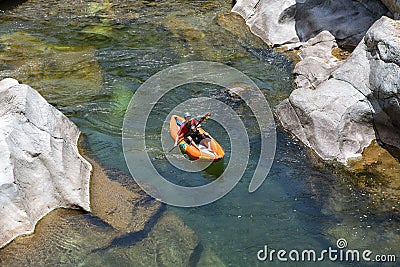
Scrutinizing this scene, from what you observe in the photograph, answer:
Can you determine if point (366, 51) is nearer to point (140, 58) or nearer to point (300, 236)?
point (300, 236)

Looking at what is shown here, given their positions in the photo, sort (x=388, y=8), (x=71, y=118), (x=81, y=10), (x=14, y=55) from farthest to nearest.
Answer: (x=81, y=10)
(x=14, y=55)
(x=388, y=8)
(x=71, y=118)

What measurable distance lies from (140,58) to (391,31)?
744 cm

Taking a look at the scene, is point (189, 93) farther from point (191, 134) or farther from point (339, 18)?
point (339, 18)

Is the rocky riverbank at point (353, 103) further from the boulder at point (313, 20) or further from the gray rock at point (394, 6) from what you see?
→ the boulder at point (313, 20)

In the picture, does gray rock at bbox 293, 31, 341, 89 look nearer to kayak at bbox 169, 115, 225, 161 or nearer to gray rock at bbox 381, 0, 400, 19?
gray rock at bbox 381, 0, 400, 19

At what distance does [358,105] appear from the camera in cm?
1147

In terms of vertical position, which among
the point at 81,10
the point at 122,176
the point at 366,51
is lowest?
the point at 81,10

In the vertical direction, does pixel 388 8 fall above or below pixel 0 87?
below

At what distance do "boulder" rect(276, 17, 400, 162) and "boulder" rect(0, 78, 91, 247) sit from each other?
4.94m

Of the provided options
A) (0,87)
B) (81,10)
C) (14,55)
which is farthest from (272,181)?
(81,10)

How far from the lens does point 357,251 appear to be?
8.67 m

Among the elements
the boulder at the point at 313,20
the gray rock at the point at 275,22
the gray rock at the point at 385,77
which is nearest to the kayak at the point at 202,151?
the gray rock at the point at 385,77

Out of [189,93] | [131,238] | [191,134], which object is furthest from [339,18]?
[131,238]

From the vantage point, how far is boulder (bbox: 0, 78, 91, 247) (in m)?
8.48
